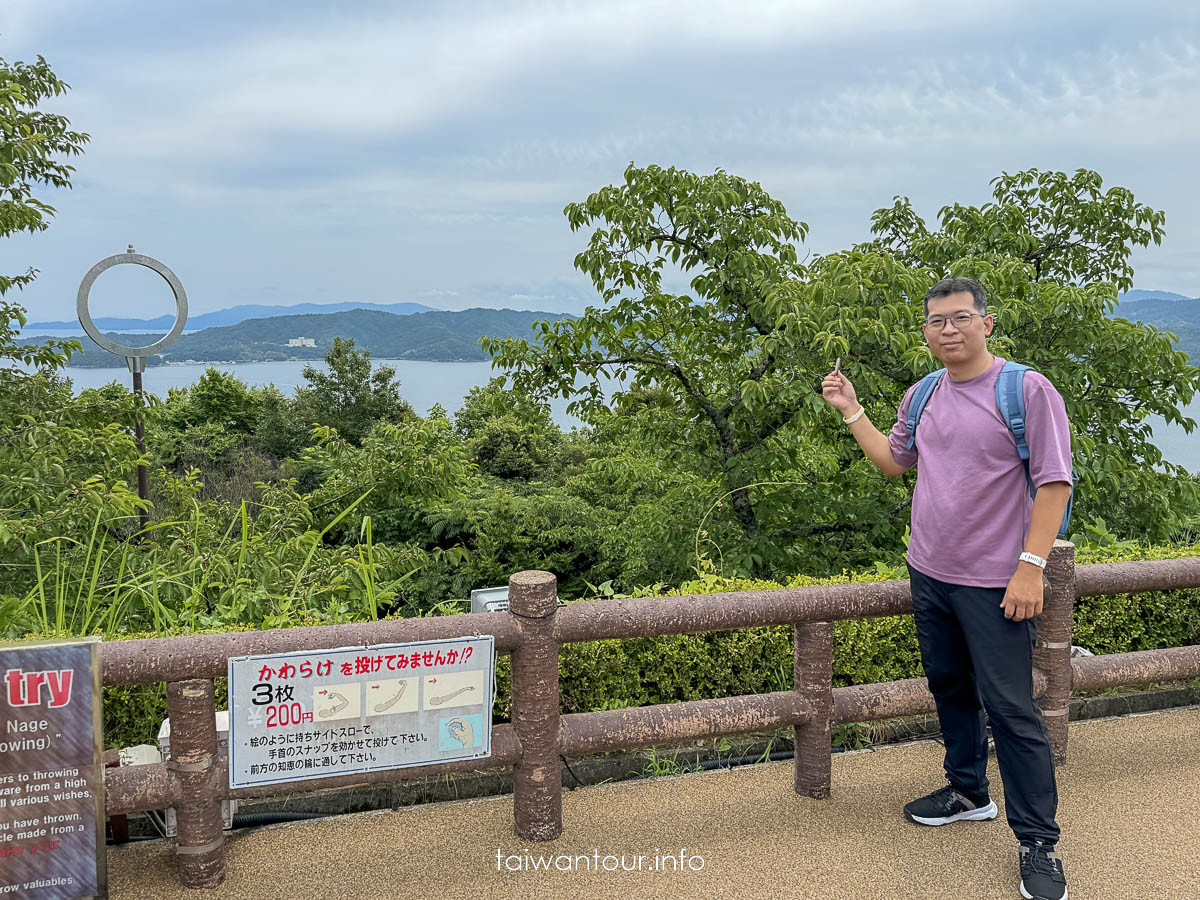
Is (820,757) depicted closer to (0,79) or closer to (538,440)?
(0,79)

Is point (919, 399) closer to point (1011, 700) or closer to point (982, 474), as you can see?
point (982, 474)

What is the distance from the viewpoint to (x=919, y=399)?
303 centimetres

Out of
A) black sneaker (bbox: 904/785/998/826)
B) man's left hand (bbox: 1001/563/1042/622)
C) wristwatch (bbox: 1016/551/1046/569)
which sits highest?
wristwatch (bbox: 1016/551/1046/569)

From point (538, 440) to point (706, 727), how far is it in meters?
15.0

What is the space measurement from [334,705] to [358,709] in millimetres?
76

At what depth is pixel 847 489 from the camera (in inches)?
286

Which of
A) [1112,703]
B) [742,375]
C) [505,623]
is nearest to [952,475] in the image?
[505,623]

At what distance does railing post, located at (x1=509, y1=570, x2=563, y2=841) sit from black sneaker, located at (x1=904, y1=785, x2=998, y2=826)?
4.28 ft

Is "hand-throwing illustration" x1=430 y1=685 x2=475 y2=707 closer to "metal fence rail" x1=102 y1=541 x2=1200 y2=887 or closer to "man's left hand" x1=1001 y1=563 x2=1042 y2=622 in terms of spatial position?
"metal fence rail" x1=102 y1=541 x2=1200 y2=887

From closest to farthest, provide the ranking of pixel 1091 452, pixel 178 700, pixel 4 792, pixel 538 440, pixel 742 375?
pixel 4 792 < pixel 178 700 < pixel 1091 452 < pixel 742 375 < pixel 538 440

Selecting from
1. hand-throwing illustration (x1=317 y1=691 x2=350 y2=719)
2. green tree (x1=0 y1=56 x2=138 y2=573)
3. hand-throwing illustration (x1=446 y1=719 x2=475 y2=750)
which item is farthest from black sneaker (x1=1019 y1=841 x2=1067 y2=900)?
green tree (x1=0 y1=56 x2=138 y2=573)

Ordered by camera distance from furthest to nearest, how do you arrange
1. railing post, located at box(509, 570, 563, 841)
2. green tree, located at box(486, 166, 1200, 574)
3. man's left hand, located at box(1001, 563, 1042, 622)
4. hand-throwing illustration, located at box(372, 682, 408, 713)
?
green tree, located at box(486, 166, 1200, 574) < railing post, located at box(509, 570, 563, 841) < hand-throwing illustration, located at box(372, 682, 408, 713) < man's left hand, located at box(1001, 563, 1042, 622)

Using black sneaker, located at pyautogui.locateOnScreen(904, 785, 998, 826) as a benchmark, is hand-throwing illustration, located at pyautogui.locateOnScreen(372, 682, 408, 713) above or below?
above

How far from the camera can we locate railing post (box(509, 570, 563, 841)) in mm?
2893
